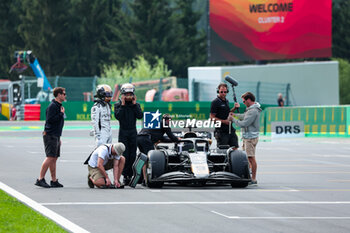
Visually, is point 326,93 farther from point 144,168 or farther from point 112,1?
point 112,1

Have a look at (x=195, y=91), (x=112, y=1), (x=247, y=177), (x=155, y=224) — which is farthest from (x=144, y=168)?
(x=112, y=1)

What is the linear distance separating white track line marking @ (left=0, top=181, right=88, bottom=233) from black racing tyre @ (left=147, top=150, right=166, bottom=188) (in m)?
2.36

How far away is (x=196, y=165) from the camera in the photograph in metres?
15.5

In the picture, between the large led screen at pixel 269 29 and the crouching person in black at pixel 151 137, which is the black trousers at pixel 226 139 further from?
the large led screen at pixel 269 29

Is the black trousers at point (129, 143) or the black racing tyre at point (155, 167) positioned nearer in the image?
the black racing tyre at point (155, 167)

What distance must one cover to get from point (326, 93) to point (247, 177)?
120 feet

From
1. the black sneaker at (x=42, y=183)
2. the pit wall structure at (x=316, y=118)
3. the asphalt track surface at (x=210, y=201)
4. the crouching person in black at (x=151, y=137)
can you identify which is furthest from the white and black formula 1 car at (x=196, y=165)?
the pit wall structure at (x=316, y=118)

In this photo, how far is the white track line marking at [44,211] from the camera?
34.7ft

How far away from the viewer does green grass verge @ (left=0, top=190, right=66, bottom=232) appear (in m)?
10.6

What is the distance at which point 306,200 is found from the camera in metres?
13.9

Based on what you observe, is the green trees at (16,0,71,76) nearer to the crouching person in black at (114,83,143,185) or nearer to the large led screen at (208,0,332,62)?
the large led screen at (208,0,332,62)

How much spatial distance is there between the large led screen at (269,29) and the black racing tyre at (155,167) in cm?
3338

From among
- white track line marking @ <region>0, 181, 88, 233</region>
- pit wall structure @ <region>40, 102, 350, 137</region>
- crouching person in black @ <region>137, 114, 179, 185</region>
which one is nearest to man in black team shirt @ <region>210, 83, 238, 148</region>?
crouching person in black @ <region>137, 114, 179, 185</region>

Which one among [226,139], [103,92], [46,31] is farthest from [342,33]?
[103,92]
